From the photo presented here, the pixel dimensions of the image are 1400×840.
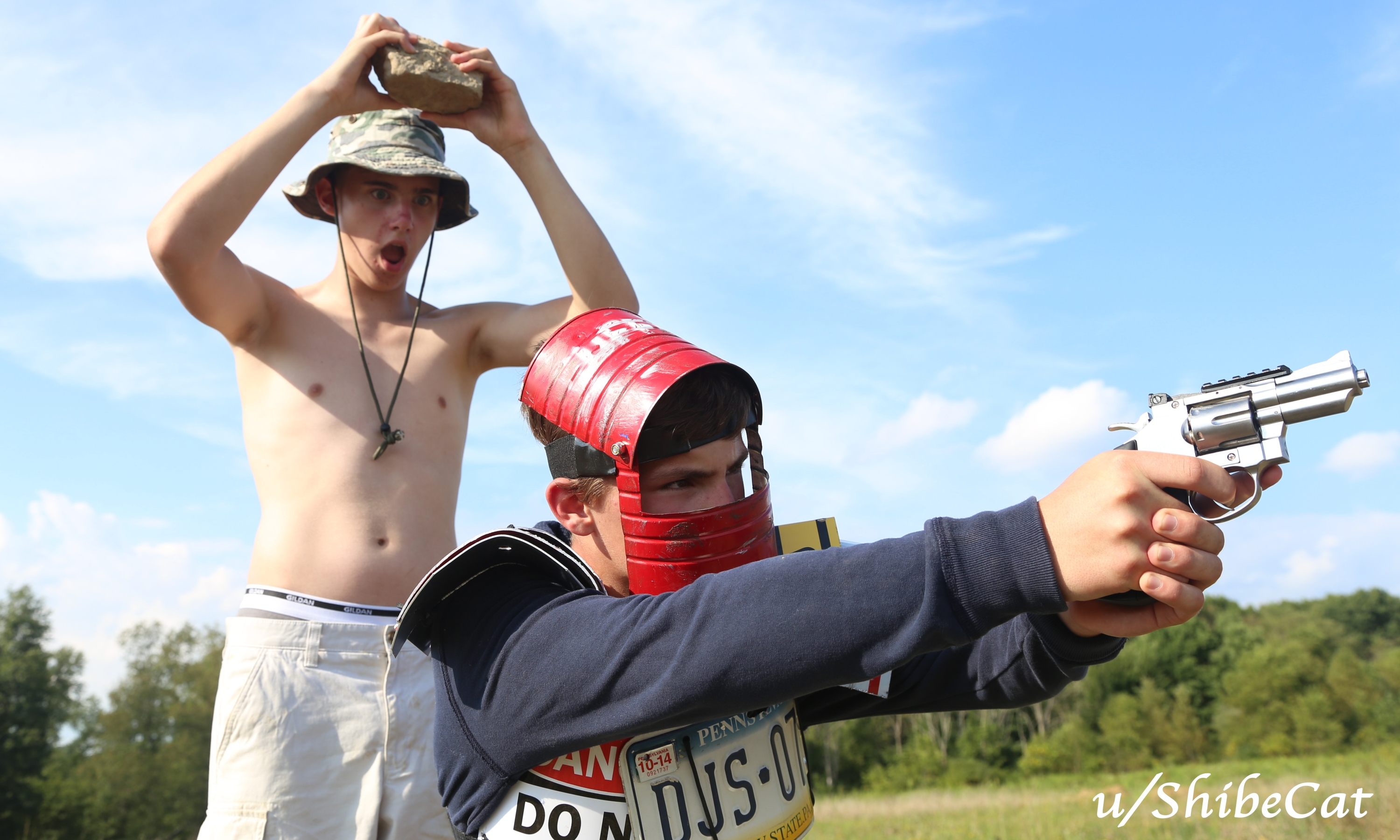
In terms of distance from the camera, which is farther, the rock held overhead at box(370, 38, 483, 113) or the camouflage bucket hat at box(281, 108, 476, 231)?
the camouflage bucket hat at box(281, 108, 476, 231)

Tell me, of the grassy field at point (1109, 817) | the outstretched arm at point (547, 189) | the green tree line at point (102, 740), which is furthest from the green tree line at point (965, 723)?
the outstretched arm at point (547, 189)

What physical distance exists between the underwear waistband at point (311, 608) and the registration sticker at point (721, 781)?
69.6 inches

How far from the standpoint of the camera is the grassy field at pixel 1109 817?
8.45 m

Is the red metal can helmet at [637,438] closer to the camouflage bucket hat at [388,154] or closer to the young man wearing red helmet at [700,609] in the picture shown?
the young man wearing red helmet at [700,609]

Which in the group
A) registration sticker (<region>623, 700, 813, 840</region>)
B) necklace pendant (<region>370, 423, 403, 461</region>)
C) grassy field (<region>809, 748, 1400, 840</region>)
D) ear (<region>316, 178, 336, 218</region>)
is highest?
ear (<region>316, 178, 336, 218</region>)

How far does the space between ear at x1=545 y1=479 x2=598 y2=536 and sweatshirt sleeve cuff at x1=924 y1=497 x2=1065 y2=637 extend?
119cm

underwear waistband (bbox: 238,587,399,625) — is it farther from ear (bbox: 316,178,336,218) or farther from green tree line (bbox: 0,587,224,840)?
green tree line (bbox: 0,587,224,840)

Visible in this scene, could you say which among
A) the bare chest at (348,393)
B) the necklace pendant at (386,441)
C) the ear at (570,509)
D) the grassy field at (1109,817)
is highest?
the bare chest at (348,393)

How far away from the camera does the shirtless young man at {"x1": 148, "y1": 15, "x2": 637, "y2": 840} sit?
3.48m

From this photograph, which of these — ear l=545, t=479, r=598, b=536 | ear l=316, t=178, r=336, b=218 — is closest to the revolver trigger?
ear l=545, t=479, r=598, b=536

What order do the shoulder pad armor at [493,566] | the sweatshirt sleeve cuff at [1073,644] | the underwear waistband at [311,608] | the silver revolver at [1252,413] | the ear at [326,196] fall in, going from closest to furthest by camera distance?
the silver revolver at [1252,413] → the shoulder pad armor at [493,566] → the sweatshirt sleeve cuff at [1073,644] → the underwear waistband at [311,608] → the ear at [326,196]

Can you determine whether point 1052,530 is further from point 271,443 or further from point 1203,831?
point 1203,831

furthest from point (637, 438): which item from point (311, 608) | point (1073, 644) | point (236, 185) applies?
point (236, 185)

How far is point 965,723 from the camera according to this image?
60.5 metres
